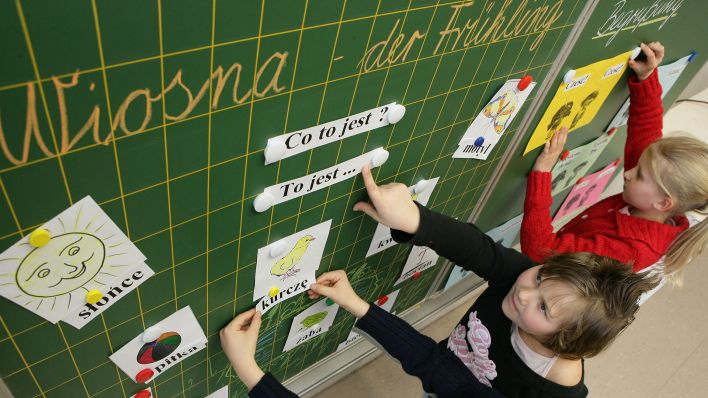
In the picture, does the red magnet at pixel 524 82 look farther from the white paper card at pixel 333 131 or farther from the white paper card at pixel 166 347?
the white paper card at pixel 166 347

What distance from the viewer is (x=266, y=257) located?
76 cm

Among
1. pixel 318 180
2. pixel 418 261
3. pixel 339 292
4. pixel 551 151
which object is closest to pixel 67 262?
pixel 318 180

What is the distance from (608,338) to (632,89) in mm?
736

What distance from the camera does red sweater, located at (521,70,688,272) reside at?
113 cm

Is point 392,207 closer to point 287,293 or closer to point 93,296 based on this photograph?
point 287,293

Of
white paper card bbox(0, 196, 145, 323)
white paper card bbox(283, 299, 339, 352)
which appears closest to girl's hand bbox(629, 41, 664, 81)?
white paper card bbox(283, 299, 339, 352)

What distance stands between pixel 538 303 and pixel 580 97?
0.54 metres

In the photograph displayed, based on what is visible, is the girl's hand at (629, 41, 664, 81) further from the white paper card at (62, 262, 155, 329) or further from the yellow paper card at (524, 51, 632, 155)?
the white paper card at (62, 262, 155, 329)

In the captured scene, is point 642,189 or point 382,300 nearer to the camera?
point 642,189

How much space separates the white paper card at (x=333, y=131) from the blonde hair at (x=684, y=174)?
0.80 meters

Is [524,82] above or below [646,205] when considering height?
above

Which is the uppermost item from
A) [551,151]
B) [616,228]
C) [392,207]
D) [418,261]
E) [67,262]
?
[67,262]

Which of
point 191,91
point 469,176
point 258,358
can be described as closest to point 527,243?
point 469,176

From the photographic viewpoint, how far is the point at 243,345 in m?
0.82
